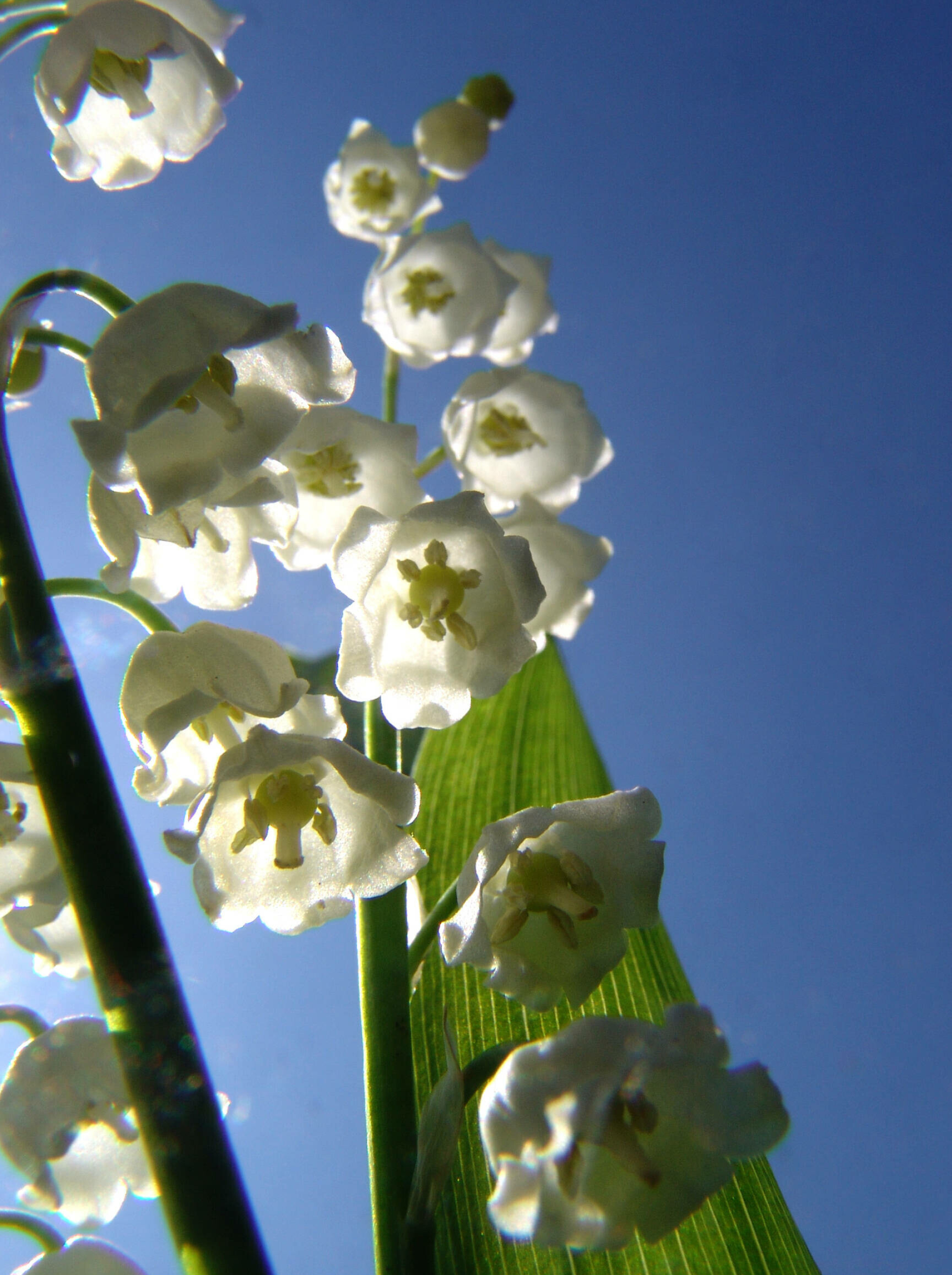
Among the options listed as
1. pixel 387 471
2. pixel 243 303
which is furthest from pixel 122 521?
pixel 387 471

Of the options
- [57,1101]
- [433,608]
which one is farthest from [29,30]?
[57,1101]

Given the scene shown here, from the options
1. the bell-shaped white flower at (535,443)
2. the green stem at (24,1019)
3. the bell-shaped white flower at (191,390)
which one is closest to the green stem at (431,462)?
the bell-shaped white flower at (535,443)

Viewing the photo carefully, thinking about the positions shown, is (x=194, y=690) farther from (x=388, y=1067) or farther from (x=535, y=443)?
(x=535, y=443)

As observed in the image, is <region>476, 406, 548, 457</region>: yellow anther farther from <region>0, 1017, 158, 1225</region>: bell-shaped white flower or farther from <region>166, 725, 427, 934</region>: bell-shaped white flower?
<region>0, 1017, 158, 1225</region>: bell-shaped white flower

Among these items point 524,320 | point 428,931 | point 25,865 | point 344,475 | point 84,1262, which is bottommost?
point 84,1262

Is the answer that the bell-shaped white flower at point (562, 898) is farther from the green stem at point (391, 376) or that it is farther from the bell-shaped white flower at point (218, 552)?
the green stem at point (391, 376)

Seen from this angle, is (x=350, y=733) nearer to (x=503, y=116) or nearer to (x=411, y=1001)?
(x=411, y=1001)
